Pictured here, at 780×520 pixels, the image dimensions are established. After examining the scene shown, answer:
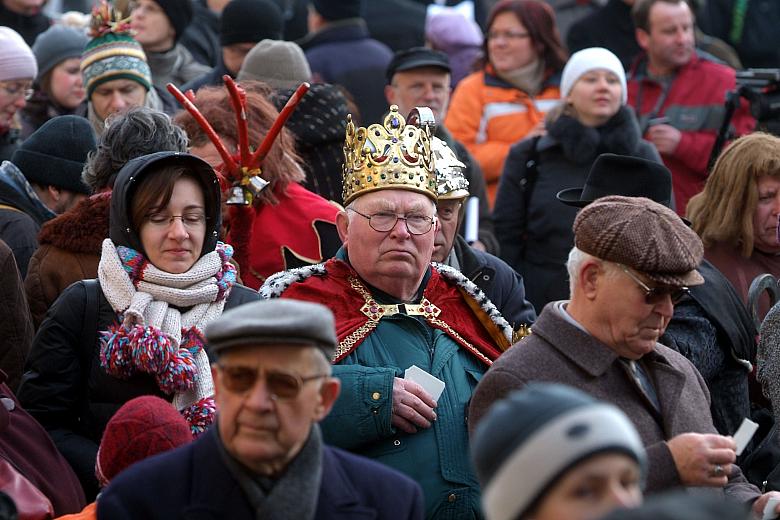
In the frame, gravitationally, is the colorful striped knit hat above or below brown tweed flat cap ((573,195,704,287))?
below

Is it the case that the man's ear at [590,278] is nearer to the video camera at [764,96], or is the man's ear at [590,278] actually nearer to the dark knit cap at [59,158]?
the dark knit cap at [59,158]

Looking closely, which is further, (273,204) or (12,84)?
(12,84)

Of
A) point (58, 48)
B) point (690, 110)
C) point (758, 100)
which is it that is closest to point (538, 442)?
point (758, 100)

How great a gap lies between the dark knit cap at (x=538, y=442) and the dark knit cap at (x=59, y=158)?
12.9 feet

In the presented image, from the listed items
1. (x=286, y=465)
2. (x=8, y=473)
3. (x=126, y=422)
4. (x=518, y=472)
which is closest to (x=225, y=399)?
(x=286, y=465)

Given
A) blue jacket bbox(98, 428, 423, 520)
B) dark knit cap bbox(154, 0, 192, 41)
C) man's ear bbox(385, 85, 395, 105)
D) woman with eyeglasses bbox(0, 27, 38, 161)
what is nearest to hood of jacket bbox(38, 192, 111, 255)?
woman with eyeglasses bbox(0, 27, 38, 161)

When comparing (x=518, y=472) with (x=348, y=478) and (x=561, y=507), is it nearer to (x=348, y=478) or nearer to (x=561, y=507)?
(x=561, y=507)

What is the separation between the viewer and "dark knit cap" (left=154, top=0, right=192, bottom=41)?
9.48 meters

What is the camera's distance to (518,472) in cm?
332

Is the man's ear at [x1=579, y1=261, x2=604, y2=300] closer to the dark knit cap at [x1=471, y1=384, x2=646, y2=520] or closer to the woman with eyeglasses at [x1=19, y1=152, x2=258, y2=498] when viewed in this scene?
the woman with eyeglasses at [x1=19, y1=152, x2=258, y2=498]

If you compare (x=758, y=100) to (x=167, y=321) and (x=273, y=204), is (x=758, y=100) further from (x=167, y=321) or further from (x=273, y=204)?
(x=167, y=321)

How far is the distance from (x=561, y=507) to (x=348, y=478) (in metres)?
0.98

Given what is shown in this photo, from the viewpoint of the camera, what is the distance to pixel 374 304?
5.57 m

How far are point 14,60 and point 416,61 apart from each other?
2228mm
